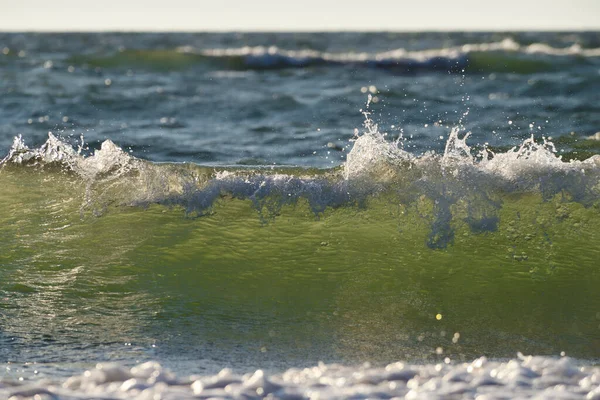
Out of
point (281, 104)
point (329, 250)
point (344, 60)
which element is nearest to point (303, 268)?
point (329, 250)

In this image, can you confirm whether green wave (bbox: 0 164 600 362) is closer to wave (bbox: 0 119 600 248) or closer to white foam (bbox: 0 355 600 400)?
wave (bbox: 0 119 600 248)

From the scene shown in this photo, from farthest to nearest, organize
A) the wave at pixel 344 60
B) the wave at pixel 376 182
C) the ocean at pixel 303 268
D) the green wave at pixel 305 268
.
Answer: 1. the wave at pixel 344 60
2. the wave at pixel 376 182
3. the green wave at pixel 305 268
4. the ocean at pixel 303 268

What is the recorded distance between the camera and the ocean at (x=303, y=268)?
126 inches

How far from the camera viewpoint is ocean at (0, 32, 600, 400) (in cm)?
320

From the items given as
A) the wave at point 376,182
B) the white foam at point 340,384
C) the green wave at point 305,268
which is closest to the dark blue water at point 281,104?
the wave at point 376,182

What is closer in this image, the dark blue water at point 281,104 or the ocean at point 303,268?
the ocean at point 303,268

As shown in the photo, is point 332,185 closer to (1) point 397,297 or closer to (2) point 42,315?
(1) point 397,297

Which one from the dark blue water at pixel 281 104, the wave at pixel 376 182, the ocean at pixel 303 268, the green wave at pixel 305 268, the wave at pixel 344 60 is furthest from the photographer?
the wave at pixel 344 60

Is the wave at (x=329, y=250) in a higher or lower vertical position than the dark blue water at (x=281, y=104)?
lower

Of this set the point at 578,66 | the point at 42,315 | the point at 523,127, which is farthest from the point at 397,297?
the point at 578,66

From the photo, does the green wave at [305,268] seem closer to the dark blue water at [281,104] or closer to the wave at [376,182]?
the wave at [376,182]

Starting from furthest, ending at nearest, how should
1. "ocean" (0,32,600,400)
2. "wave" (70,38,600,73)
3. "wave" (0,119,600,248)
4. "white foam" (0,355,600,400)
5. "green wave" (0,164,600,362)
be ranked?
"wave" (70,38,600,73) → "wave" (0,119,600,248) → "green wave" (0,164,600,362) → "ocean" (0,32,600,400) → "white foam" (0,355,600,400)

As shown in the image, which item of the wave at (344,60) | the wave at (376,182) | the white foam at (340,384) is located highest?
the wave at (344,60)

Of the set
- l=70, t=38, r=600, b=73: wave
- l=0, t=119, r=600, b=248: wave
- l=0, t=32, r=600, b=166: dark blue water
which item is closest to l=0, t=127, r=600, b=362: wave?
l=0, t=119, r=600, b=248: wave
